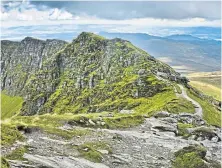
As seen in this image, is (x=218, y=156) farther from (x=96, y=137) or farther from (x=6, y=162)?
(x=6, y=162)

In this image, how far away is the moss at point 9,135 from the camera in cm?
5988

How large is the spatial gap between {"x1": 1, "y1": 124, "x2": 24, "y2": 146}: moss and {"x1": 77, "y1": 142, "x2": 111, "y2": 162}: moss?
36.8 feet

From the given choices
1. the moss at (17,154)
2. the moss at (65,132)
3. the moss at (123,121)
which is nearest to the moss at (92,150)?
the moss at (65,132)

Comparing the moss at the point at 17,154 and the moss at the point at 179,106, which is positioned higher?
the moss at the point at 17,154

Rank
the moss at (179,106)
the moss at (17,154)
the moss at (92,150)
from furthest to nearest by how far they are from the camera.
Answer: the moss at (179,106) < the moss at (92,150) < the moss at (17,154)

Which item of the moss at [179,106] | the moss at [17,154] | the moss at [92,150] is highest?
the moss at [17,154]

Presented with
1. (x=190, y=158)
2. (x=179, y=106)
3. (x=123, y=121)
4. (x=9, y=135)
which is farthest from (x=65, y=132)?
(x=179, y=106)

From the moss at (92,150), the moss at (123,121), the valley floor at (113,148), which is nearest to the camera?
the valley floor at (113,148)

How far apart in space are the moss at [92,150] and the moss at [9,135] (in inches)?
441

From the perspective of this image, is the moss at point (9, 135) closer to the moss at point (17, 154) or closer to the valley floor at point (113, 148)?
the valley floor at point (113, 148)

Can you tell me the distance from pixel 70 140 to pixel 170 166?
19.9 meters

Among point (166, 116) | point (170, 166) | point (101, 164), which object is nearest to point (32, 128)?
point (101, 164)

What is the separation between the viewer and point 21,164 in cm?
5256

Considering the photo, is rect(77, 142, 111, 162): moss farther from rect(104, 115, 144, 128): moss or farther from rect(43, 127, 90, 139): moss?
A: rect(104, 115, 144, 128): moss
